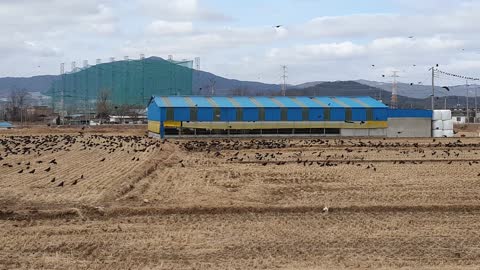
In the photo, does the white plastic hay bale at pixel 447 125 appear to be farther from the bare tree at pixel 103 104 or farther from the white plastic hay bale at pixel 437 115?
the bare tree at pixel 103 104

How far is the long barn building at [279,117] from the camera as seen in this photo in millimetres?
51375

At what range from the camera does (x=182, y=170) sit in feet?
78.1

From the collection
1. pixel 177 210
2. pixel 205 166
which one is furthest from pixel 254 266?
pixel 205 166

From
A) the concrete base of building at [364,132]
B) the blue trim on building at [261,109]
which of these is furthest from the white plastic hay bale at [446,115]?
the concrete base of building at [364,132]

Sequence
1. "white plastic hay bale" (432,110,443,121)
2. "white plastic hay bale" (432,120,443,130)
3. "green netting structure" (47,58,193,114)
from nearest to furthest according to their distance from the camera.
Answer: "white plastic hay bale" (432,110,443,121)
"white plastic hay bale" (432,120,443,130)
"green netting structure" (47,58,193,114)

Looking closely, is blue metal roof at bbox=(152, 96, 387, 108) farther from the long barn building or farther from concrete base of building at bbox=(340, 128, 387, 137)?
concrete base of building at bbox=(340, 128, 387, 137)

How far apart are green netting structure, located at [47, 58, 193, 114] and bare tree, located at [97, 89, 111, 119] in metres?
0.48

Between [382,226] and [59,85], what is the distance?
326 ft

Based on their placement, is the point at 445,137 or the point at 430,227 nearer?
the point at 430,227

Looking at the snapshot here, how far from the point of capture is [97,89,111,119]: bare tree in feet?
296

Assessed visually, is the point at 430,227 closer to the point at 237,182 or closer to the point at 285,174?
the point at 237,182

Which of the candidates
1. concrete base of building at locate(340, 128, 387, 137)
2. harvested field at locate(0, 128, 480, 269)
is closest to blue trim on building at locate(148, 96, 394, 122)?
concrete base of building at locate(340, 128, 387, 137)

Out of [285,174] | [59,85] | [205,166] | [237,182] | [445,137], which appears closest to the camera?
[237,182]

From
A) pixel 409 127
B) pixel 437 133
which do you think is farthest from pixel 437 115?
pixel 409 127
